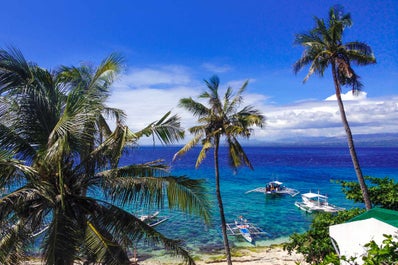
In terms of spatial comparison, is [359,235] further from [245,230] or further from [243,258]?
[245,230]

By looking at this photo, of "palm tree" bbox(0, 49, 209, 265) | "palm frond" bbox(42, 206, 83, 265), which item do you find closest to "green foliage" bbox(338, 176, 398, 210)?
"palm tree" bbox(0, 49, 209, 265)

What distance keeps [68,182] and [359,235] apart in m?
6.76

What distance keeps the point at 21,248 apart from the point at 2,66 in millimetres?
3907

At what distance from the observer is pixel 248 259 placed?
1958 centimetres

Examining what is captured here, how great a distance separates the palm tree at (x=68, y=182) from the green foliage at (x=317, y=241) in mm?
4917

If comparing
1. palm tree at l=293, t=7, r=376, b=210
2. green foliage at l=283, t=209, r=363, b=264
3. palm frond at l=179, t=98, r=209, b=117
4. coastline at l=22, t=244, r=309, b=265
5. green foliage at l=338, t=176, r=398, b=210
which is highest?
palm tree at l=293, t=7, r=376, b=210

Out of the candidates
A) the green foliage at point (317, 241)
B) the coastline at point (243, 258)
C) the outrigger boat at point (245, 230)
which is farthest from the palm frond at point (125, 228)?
the outrigger boat at point (245, 230)

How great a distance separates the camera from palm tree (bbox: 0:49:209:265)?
5.53 m

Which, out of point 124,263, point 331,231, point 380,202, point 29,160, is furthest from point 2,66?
point 380,202

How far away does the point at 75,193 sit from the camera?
636 centimetres

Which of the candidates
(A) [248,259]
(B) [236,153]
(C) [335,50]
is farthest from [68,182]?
(A) [248,259]

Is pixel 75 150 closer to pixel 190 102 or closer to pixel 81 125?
pixel 81 125

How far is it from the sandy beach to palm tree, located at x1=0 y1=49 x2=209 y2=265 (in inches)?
556

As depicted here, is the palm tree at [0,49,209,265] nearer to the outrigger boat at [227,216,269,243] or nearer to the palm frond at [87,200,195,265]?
the palm frond at [87,200,195,265]
